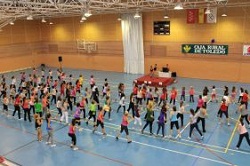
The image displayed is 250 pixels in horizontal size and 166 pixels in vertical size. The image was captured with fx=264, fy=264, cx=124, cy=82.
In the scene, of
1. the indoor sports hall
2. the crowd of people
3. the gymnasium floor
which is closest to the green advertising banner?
the indoor sports hall

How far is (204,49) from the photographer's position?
24453 millimetres

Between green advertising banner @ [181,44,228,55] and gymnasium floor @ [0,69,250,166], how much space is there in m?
10.3

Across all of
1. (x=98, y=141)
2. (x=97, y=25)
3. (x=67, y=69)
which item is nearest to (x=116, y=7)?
(x=97, y=25)

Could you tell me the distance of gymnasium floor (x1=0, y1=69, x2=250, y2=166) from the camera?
431 inches

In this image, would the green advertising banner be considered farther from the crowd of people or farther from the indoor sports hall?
the crowd of people

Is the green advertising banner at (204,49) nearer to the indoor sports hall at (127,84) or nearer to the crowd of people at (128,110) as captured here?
the indoor sports hall at (127,84)

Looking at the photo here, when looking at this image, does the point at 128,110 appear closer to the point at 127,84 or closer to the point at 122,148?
the point at 122,148

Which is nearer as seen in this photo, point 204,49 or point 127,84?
point 127,84

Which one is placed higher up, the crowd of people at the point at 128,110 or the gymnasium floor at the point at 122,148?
the crowd of people at the point at 128,110

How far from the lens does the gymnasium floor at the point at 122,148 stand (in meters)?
11.0

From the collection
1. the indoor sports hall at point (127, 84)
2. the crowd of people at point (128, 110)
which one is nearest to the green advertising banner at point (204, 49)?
the indoor sports hall at point (127, 84)

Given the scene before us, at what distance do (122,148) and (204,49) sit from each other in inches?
617

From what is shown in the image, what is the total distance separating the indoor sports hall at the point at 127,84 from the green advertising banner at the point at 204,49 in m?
0.09

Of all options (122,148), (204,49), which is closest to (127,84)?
(204,49)
